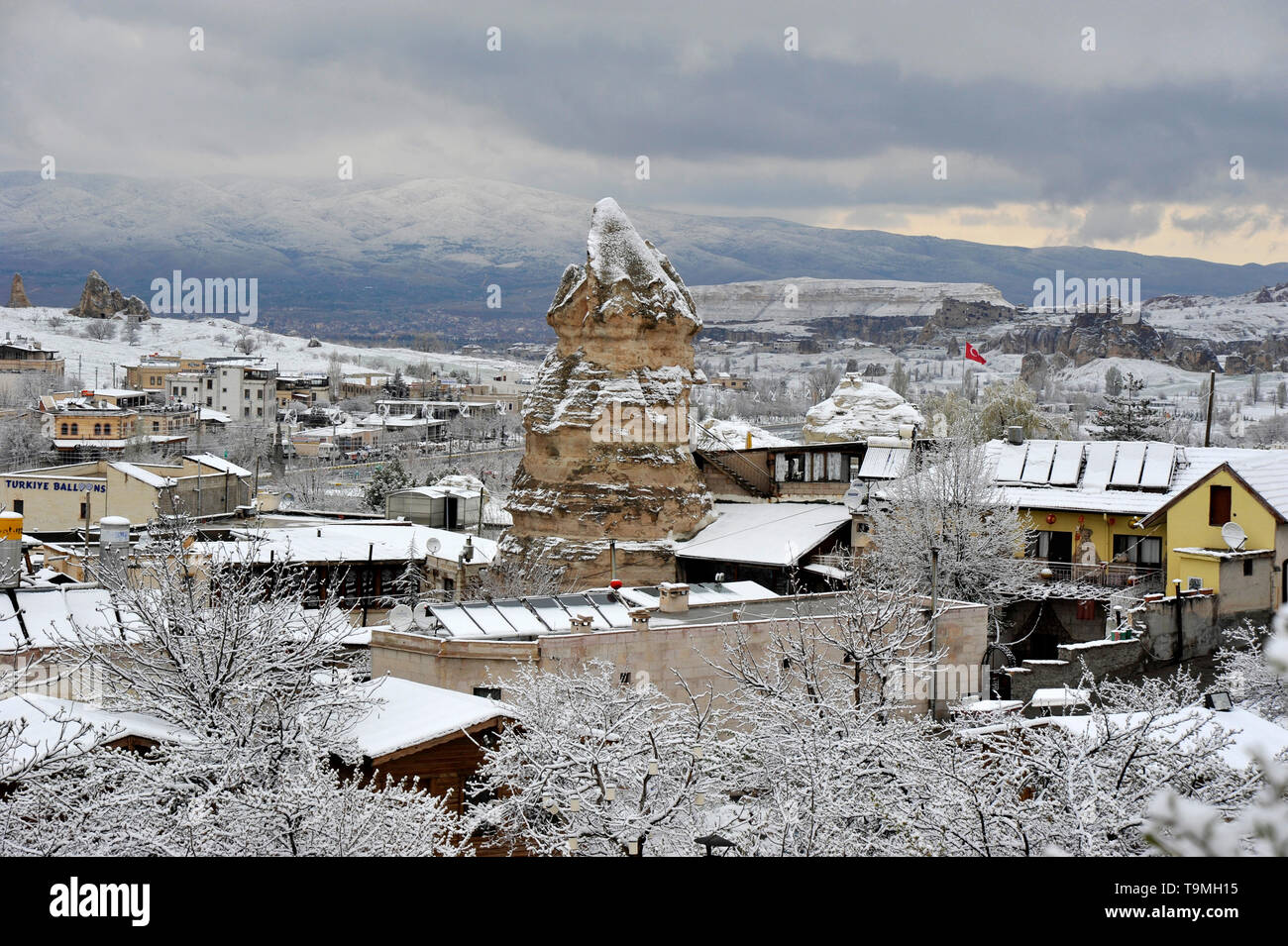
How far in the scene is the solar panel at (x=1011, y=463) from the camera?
1286 inches

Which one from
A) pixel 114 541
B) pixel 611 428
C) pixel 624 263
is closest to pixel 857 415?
pixel 624 263

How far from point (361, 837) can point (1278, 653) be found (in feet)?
30.3

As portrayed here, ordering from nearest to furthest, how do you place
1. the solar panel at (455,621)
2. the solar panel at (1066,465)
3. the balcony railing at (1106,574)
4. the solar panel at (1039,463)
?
1. the solar panel at (455,621)
2. the balcony railing at (1106,574)
3. the solar panel at (1066,465)
4. the solar panel at (1039,463)

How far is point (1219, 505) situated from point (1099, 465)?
5.10m

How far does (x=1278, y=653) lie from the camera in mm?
1913

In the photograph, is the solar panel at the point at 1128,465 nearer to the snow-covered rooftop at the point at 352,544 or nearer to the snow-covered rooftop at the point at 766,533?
the snow-covered rooftop at the point at 766,533

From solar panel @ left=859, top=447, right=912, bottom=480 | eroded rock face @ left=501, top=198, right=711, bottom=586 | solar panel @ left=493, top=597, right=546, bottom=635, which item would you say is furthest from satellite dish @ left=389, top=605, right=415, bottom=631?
solar panel @ left=859, top=447, right=912, bottom=480

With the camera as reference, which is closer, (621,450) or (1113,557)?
(1113,557)

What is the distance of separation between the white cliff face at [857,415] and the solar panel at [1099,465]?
27936 millimetres

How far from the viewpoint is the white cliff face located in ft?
205

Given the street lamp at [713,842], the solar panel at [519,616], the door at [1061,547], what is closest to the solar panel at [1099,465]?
the door at [1061,547]

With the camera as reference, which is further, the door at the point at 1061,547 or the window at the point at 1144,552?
the door at the point at 1061,547

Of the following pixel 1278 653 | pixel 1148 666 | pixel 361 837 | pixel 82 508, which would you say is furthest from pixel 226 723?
pixel 82 508
